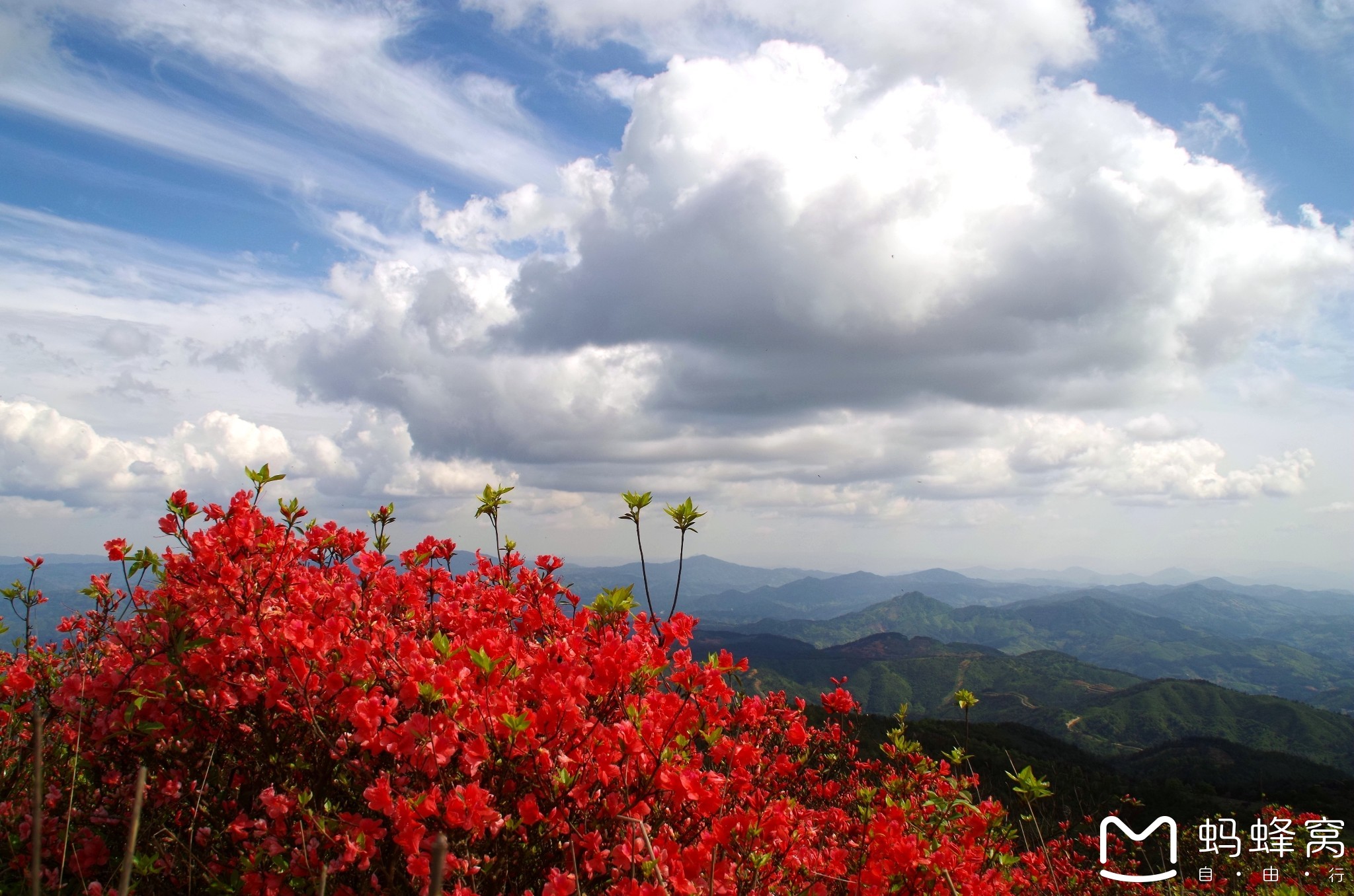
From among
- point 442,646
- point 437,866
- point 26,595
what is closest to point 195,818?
point 442,646

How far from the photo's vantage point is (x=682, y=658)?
3824 millimetres

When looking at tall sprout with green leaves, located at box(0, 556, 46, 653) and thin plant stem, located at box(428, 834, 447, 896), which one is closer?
thin plant stem, located at box(428, 834, 447, 896)

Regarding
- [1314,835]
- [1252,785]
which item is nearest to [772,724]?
[1314,835]

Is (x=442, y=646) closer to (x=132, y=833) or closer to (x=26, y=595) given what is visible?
(x=132, y=833)

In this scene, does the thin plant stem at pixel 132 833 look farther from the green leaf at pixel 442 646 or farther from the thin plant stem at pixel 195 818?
the thin plant stem at pixel 195 818

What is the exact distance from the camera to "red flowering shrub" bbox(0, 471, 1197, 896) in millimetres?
2826

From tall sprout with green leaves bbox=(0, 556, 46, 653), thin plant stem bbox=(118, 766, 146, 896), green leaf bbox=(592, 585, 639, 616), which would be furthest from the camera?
tall sprout with green leaves bbox=(0, 556, 46, 653)

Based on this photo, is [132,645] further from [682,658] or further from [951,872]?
[951,872]

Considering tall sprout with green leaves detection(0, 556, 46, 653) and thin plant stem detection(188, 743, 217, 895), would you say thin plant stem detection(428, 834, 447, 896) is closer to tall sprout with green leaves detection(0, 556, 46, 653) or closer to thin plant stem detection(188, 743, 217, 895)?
thin plant stem detection(188, 743, 217, 895)

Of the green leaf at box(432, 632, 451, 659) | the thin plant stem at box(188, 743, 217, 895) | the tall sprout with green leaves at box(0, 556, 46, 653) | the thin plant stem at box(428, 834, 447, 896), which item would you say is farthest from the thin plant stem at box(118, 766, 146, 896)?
the tall sprout with green leaves at box(0, 556, 46, 653)

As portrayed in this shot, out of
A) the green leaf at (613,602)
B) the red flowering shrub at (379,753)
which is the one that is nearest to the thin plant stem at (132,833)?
the red flowering shrub at (379,753)

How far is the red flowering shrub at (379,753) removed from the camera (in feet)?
9.27

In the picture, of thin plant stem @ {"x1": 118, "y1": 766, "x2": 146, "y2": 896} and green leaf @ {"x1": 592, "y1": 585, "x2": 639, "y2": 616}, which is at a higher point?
green leaf @ {"x1": 592, "y1": 585, "x2": 639, "y2": 616}

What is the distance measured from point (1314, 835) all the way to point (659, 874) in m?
11.0
